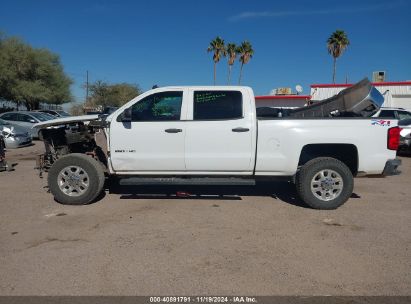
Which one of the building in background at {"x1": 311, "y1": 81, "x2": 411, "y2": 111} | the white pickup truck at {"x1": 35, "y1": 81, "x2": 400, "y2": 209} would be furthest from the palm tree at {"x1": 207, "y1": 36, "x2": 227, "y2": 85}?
the white pickup truck at {"x1": 35, "y1": 81, "x2": 400, "y2": 209}

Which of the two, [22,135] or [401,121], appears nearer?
[401,121]

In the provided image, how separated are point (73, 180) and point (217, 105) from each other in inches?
103

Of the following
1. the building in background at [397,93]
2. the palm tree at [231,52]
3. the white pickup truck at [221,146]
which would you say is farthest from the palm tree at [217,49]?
the white pickup truck at [221,146]

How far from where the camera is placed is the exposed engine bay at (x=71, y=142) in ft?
20.8

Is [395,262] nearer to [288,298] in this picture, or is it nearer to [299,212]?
[288,298]

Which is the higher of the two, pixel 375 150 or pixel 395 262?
pixel 375 150

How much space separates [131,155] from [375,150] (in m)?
3.80

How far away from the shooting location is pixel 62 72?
138 feet

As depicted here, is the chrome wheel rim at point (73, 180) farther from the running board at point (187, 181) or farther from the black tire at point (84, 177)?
the running board at point (187, 181)

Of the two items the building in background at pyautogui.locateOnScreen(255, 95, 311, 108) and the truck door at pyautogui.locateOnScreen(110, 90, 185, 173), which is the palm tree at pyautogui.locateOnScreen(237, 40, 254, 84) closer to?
the building in background at pyautogui.locateOnScreen(255, 95, 311, 108)

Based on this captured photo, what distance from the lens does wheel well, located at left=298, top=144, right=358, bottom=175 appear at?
6050mm

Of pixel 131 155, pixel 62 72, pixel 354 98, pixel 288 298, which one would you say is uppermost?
pixel 62 72

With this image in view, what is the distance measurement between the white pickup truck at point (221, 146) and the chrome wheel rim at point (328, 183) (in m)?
0.02

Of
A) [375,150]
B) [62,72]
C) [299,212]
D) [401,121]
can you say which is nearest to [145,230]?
[299,212]
